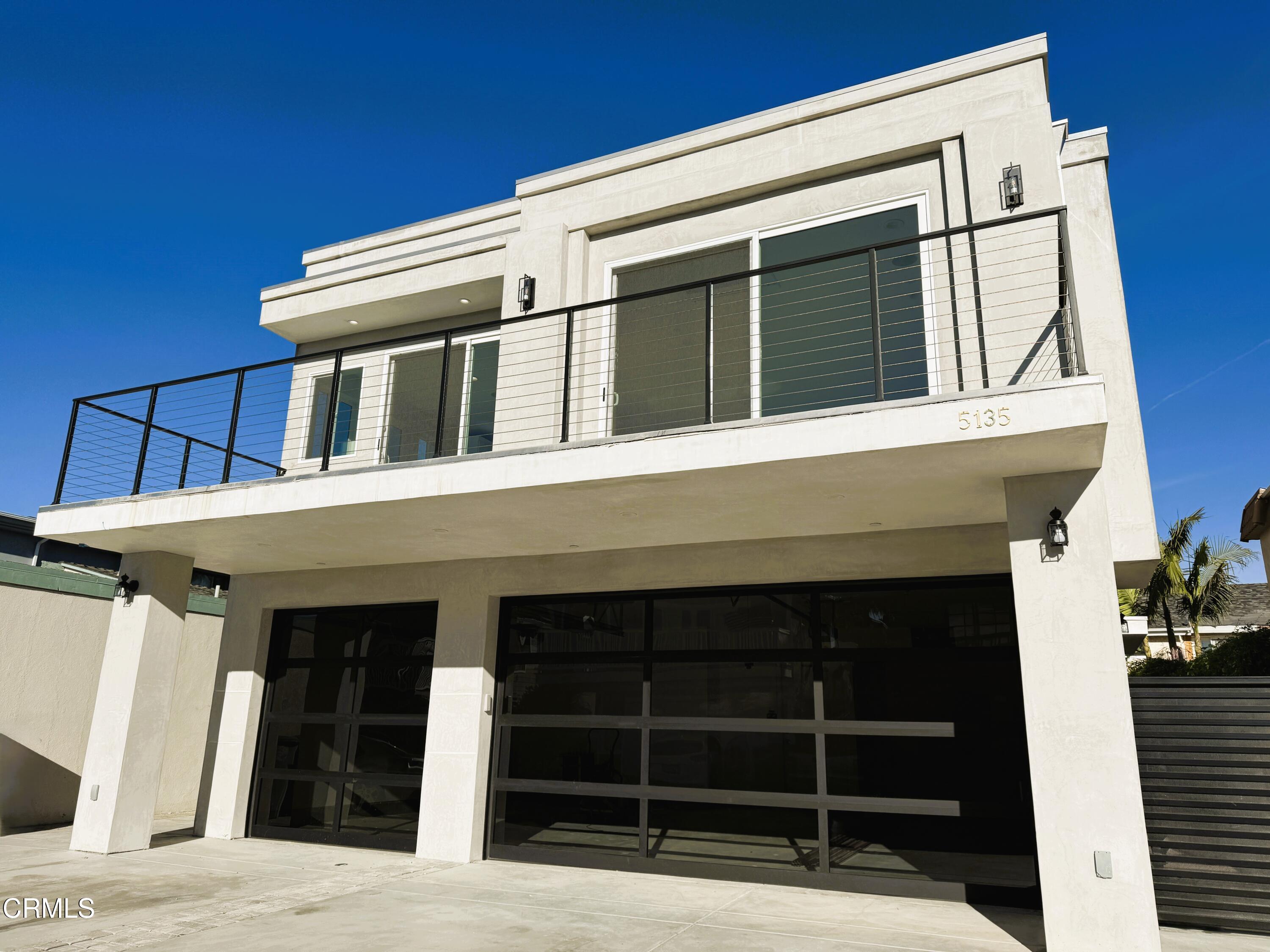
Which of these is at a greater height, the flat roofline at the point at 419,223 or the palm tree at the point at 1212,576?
the flat roofline at the point at 419,223

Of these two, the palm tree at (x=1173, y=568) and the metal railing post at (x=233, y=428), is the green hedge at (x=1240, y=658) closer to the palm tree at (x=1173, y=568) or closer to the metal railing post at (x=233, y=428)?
the metal railing post at (x=233, y=428)

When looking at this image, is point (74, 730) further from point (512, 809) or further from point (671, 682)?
point (671, 682)

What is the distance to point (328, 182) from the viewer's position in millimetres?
13477

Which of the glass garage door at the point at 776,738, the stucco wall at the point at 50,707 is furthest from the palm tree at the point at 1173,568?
the stucco wall at the point at 50,707

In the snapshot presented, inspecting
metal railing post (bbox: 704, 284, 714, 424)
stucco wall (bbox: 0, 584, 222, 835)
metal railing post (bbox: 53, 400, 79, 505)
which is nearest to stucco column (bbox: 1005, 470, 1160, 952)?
metal railing post (bbox: 704, 284, 714, 424)

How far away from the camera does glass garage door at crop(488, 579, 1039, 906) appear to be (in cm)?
646

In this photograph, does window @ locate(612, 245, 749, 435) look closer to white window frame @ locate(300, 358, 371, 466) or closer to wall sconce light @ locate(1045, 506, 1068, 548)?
wall sconce light @ locate(1045, 506, 1068, 548)

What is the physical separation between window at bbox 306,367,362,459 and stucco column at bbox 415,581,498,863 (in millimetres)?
3095

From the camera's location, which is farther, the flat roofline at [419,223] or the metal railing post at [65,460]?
the flat roofline at [419,223]

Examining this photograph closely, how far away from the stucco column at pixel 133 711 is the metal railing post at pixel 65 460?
3.36ft

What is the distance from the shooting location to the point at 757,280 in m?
7.54

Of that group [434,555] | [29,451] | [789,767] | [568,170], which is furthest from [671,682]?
[29,451]

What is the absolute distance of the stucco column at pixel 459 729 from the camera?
314 inches
